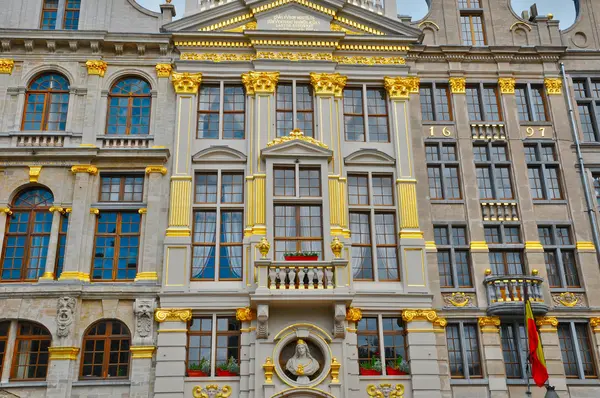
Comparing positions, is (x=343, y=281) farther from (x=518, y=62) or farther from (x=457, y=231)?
(x=518, y=62)

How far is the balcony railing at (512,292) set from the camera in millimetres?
24375

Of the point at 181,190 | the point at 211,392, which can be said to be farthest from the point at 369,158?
the point at 211,392

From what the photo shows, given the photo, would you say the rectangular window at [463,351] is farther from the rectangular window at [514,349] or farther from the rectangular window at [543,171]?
the rectangular window at [543,171]

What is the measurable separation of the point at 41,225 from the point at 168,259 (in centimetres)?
536

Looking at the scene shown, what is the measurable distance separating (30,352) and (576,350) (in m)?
20.4

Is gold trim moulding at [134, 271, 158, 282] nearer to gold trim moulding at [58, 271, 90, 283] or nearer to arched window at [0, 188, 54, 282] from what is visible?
gold trim moulding at [58, 271, 90, 283]

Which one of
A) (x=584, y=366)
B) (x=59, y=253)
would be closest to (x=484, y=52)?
(x=584, y=366)

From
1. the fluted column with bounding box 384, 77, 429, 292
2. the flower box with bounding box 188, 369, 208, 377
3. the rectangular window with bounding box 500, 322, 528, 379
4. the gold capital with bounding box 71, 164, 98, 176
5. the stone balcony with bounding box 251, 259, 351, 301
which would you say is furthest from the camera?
the gold capital with bounding box 71, 164, 98, 176

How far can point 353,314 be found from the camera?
23.9 meters

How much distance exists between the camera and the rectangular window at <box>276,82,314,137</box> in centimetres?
2705

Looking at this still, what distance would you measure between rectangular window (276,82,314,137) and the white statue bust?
8902 millimetres

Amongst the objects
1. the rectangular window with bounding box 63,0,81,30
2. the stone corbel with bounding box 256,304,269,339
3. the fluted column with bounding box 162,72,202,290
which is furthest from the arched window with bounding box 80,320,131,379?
the rectangular window with bounding box 63,0,81,30

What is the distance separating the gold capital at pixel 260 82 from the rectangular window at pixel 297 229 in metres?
5.21

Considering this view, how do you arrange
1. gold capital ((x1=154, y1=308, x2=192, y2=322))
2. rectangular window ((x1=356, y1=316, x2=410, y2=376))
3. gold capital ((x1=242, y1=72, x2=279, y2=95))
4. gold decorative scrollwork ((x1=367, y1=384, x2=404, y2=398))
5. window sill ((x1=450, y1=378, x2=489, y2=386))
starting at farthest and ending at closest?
gold capital ((x1=242, y1=72, x2=279, y2=95)), window sill ((x1=450, y1=378, x2=489, y2=386)), rectangular window ((x1=356, y1=316, x2=410, y2=376)), gold capital ((x1=154, y1=308, x2=192, y2=322)), gold decorative scrollwork ((x1=367, y1=384, x2=404, y2=398))
